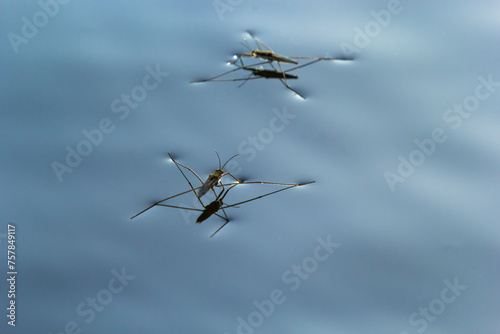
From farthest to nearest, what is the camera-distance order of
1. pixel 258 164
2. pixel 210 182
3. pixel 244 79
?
pixel 244 79 → pixel 258 164 → pixel 210 182

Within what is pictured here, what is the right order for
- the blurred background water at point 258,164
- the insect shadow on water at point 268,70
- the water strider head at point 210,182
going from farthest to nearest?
the insect shadow on water at point 268,70 < the water strider head at point 210,182 < the blurred background water at point 258,164

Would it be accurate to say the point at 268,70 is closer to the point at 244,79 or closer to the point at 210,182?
the point at 244,79

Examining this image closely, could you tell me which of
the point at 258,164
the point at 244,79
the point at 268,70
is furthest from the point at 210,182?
the point at 268,70

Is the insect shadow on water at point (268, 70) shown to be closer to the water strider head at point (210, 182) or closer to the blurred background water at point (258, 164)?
the blurred background water at point (258, 164)

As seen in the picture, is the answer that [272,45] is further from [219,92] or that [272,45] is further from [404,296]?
[404,296]

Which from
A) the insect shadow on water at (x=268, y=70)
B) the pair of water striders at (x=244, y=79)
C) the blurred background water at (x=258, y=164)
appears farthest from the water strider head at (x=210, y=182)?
the insect shadow on water at (x=268, y=70)

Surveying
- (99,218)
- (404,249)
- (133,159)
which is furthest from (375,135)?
(99,218)

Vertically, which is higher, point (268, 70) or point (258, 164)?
point (268, 70)

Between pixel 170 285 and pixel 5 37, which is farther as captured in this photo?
pixel 5 37

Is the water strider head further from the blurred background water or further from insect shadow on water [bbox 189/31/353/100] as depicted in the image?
insect shadow on water [bbox 189/31/353/100]
